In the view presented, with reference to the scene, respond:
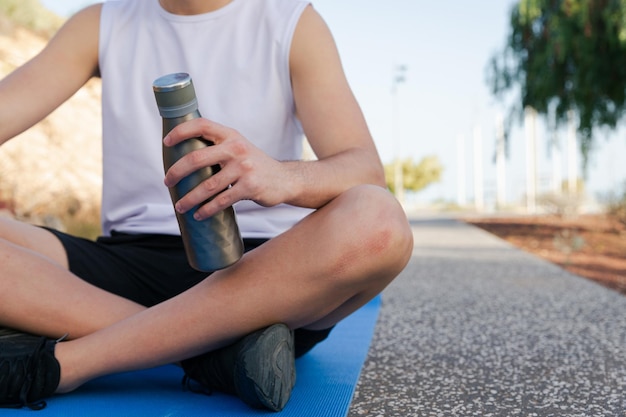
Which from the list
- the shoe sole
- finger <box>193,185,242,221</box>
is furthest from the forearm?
the shoe sole

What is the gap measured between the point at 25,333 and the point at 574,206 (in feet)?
42.9

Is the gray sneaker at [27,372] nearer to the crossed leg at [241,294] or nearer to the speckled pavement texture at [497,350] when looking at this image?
the crossed leg at [241,294]

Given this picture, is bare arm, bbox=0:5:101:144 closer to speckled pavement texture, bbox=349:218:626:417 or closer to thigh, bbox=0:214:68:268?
thigh, bbox=0:214:68:268

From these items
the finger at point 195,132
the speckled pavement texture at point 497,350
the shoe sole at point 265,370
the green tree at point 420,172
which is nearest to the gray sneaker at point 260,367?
the shoe sole at point 265,370

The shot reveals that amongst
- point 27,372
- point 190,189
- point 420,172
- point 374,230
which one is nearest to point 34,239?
point 27,372

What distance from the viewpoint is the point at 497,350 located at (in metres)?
2.27

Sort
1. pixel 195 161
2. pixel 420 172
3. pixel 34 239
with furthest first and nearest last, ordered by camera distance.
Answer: pixel 420 172, pixel 34 239, pixel 195 161

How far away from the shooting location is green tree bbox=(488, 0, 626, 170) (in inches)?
317

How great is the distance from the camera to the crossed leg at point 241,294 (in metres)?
1.42

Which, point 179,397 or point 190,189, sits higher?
point 190,189

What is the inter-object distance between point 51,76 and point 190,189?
0.81 m

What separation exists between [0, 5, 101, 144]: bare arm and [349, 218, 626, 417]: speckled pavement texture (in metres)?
1.06

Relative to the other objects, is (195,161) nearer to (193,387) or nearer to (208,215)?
(208,215)

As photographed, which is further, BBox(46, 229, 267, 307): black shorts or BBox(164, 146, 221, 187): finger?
BBox(46, 229, 267, 307): black shorts
